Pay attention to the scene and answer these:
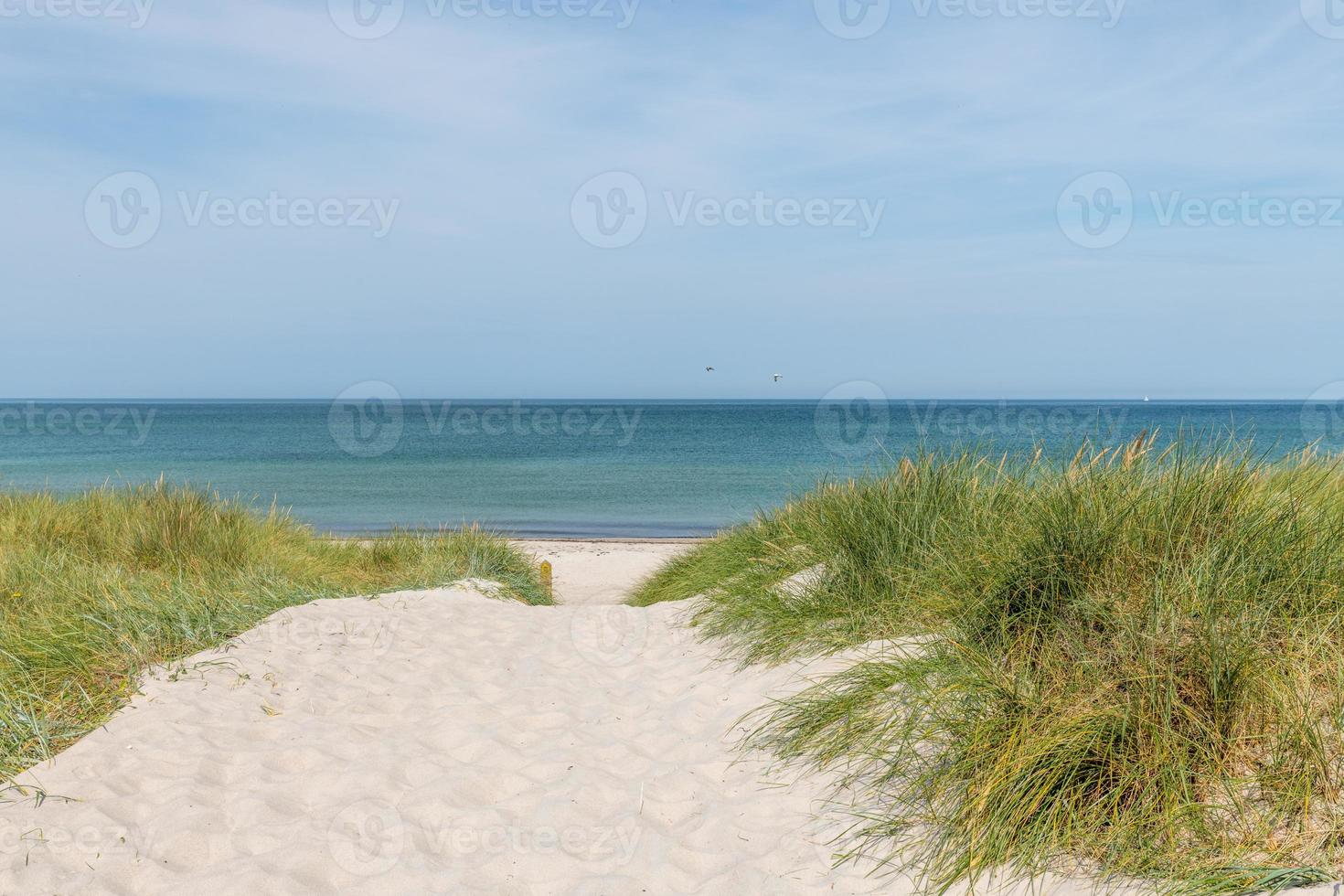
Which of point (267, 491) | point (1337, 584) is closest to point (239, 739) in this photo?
point (1337, 584)

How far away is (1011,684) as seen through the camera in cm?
329

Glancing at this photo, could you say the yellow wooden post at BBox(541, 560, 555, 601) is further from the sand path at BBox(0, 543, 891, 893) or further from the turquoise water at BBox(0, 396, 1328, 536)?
the sand path at BBox(0, 543, 891, 893)

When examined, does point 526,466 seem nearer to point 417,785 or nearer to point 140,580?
point 140,580

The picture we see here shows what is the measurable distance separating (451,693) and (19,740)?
2.08 metres

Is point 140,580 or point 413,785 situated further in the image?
point 140,580

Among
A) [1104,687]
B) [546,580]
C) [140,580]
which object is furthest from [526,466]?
[1104,687]

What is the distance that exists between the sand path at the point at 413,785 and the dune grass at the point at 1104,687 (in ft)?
1.24

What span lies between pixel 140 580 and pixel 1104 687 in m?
6.41

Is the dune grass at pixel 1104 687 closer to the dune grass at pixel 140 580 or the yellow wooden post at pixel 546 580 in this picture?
the dune grass at pixel 140 580

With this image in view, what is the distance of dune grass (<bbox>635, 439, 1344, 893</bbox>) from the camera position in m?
2.72

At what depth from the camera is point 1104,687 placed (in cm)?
316

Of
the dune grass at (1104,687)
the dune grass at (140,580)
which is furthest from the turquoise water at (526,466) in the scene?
the dune grass at (140,580)

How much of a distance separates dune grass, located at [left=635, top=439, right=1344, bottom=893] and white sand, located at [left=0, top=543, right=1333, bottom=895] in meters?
0.33

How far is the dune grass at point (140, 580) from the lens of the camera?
443 centimetres
